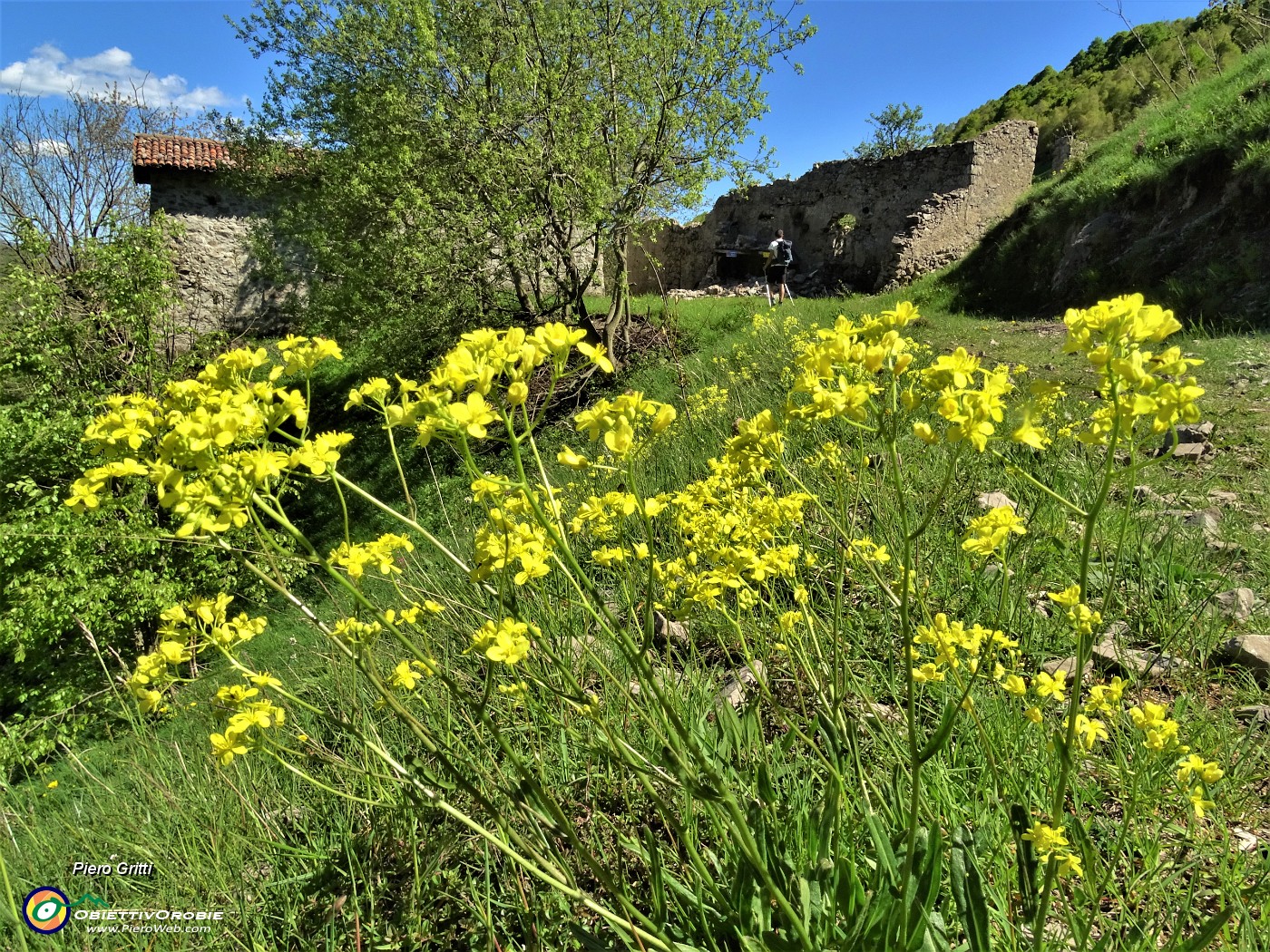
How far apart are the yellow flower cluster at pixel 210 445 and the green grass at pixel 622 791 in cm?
75

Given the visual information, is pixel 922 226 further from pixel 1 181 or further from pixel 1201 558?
pixel 1 181

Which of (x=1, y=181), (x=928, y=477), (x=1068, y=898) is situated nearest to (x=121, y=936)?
(x=1068, y=898)

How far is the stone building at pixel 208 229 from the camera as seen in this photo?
1728cm

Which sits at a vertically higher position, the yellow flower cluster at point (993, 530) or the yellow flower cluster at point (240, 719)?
the yellow flower cluster at point (993, 530)

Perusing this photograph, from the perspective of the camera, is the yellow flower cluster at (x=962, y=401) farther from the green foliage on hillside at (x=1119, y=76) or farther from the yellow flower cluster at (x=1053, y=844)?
the green foliage on hillside at (x=1119, y=76)

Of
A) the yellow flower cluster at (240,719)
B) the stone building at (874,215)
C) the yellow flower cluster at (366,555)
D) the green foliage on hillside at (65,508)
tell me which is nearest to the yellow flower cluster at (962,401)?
the yellow flower cluster at (366,555)

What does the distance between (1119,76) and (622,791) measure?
27611 mm

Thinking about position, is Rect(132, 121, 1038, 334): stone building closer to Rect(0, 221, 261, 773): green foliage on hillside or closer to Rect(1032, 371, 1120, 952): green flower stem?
→ Rect(0, 221, 261, 773): green foliage on hillside

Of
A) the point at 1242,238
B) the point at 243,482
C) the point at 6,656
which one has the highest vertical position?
the point at 1242,238

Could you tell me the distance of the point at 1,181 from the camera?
625 inches

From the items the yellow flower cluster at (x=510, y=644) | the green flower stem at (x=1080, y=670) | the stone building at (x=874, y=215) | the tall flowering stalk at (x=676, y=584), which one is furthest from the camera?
the stone building at (x=874, y=215)

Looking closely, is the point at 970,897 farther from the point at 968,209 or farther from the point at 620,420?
the point at 968,209

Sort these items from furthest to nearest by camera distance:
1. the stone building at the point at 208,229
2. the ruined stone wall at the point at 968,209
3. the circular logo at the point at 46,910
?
the stone building at the point at 208,229, the ruined stone wall at the point at 968,209, the circular logo at the point at 46,910

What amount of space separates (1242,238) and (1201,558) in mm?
7105
